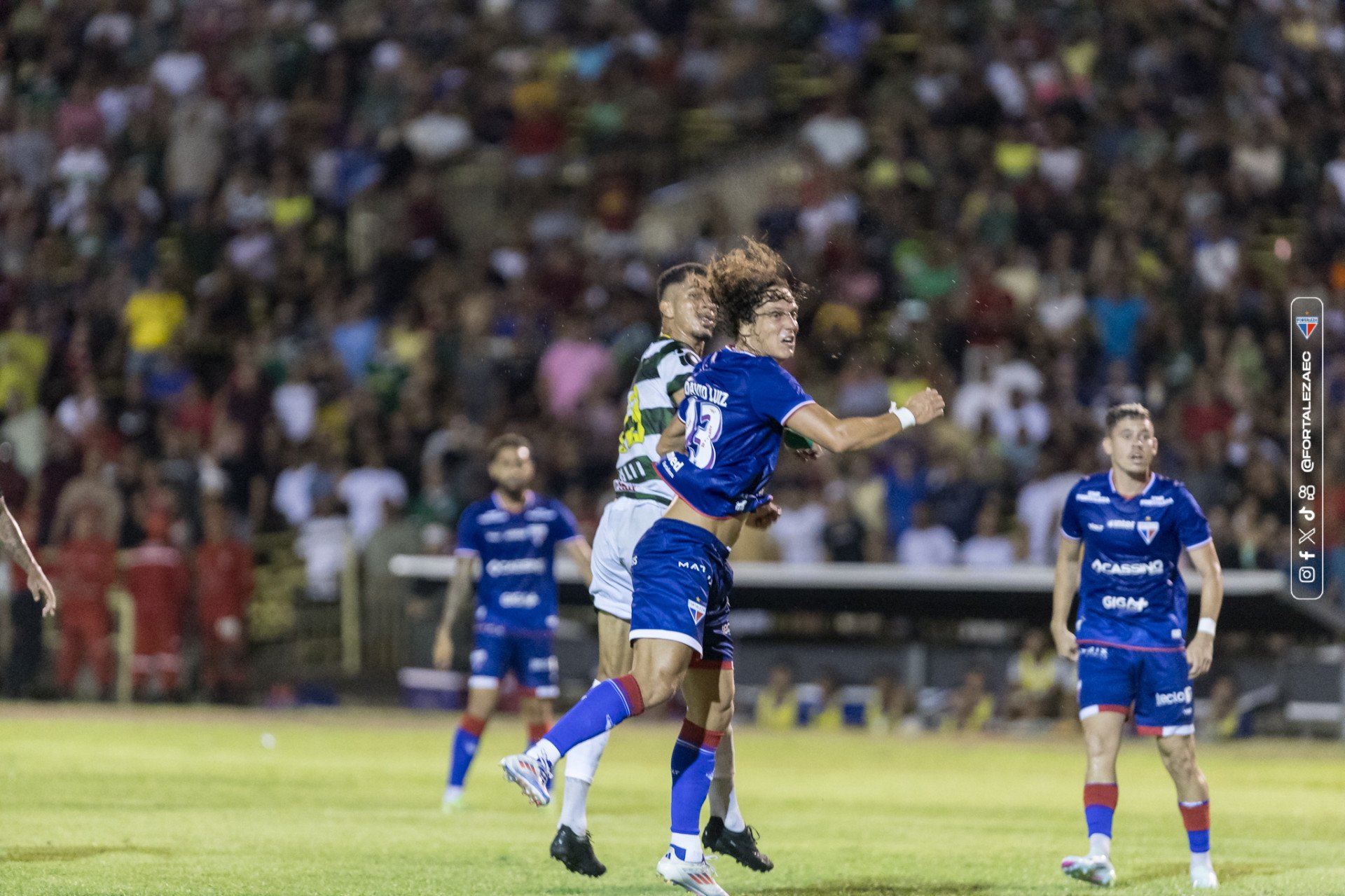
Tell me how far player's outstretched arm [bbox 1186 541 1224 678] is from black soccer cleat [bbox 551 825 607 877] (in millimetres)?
3331

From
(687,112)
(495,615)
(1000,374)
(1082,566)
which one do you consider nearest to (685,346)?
(1082,566)

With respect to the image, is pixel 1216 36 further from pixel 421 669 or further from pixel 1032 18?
pixel 421 669

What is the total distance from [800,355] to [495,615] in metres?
8.47

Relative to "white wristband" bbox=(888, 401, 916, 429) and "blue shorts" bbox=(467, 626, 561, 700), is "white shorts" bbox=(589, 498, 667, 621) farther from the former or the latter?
"blue shorts" bbox=(467, 626, 561, 700)

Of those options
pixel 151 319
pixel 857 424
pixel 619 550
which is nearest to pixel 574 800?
pixel 619 550

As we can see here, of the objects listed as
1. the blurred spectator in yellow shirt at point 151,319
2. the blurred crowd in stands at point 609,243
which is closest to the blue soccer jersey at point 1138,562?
the blurred crowd in stands at point 609,243

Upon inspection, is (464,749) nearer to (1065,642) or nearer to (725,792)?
(725,792)

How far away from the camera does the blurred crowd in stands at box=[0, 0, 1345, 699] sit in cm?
2066

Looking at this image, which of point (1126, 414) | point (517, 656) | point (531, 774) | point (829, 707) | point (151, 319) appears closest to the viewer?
point (531, 774)

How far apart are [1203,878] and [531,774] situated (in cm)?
371

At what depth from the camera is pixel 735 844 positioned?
954 centimetres

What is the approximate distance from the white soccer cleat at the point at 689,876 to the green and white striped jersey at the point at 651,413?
6.59 feet

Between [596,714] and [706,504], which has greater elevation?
[706,504]

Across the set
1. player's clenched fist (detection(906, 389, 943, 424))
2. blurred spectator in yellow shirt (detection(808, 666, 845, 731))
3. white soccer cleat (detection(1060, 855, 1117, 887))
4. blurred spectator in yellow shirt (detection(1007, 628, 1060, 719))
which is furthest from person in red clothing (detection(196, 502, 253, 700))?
player's clenched fist (detection(906, 389, 943, 424))
